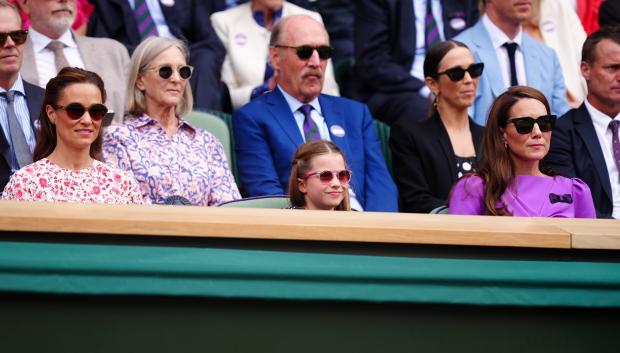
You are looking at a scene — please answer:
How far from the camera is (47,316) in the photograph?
2.39 meters

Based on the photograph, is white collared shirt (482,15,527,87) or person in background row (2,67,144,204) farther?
white collared shirt (482,15,527,87)

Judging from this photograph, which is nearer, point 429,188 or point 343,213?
point 343,213

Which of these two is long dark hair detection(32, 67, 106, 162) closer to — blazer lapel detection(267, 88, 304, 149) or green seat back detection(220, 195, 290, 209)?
green seat back detection(220, 195, 290, 209)

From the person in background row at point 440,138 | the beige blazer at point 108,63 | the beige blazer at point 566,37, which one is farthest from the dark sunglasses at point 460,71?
the beige blazer at point 108,63

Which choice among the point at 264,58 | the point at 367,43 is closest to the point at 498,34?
the point at 367,43

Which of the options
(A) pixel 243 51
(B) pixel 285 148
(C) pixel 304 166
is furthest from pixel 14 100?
(A) pixel 243 51

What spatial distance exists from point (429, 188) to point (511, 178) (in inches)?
32.7

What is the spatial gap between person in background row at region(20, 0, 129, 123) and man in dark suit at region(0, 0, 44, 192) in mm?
371

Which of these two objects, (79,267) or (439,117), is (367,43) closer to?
(439,117)

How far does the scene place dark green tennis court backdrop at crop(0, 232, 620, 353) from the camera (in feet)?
7.80

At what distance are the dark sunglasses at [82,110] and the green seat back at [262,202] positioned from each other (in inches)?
21.4

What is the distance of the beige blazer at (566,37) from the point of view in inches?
235

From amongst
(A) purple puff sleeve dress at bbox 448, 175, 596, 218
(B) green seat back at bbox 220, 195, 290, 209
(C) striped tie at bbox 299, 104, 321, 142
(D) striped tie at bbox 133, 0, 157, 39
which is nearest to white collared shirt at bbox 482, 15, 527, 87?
(C) striped tie at bbox 299, 104, 321, 142

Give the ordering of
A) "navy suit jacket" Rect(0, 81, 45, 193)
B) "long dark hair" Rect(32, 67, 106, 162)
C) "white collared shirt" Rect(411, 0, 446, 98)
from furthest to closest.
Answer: "white collared shirt" Rect(411, 0, 446, 98)
"navy suit jacket" Rect(0, 81, 45, 193)
"long dark hair" Rect(32, 67, 106, 162)
